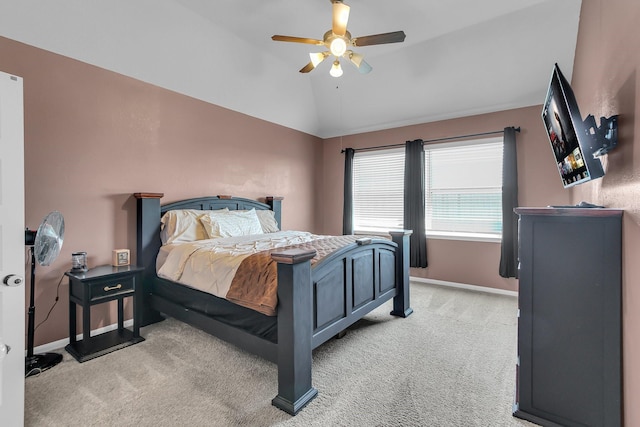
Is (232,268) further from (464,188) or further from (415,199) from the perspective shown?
(464,188)

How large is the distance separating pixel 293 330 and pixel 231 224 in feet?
6.81

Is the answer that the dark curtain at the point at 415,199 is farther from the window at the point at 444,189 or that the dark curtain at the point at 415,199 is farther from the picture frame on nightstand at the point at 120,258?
the picture frame on nightstand at the point at 120,258

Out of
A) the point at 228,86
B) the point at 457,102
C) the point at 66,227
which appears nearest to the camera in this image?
the point at 66,227

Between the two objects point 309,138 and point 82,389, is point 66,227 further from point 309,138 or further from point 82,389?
point 309,138

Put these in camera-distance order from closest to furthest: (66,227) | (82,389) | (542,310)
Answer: (542,310) < (82,389) < (66,227)

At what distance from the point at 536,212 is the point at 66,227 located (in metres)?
3.69

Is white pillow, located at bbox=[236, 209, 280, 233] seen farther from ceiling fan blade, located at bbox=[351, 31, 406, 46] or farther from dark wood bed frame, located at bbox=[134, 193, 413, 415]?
ceiling fan blade, located at bbox=[351, 31, 406, 46]

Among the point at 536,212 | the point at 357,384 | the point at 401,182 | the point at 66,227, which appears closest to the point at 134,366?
the point at 66,227

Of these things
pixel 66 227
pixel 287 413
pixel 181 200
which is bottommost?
pixel 287 413

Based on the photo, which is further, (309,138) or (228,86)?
(309,138)

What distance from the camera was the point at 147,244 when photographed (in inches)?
127

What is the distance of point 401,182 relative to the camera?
5219mm

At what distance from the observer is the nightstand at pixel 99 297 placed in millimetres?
2507

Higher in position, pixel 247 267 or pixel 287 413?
pixel 247 267
